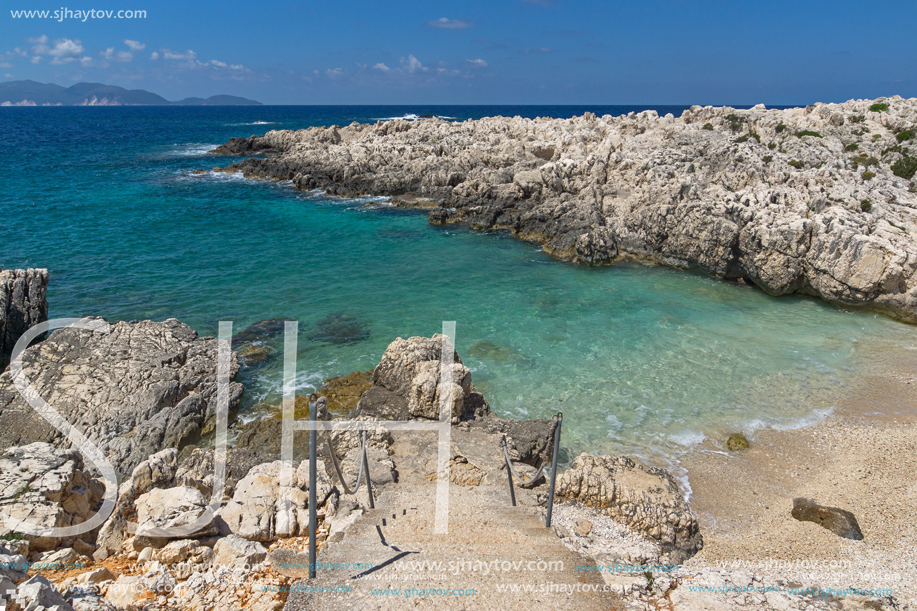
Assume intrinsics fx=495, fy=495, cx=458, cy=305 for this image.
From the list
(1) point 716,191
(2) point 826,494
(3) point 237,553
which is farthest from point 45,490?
(1) point 716,191

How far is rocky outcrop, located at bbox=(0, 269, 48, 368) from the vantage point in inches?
526

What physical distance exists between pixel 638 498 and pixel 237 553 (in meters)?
6.18

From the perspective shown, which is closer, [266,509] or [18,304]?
[266,509]

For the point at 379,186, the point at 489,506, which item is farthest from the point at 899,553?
the point at 379,186

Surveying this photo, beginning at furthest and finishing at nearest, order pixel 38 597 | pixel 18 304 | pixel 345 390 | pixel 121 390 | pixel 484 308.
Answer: pixel 484 308
pixel 18 304
pixel 345 390
pixel 121 390
pixel 38 597

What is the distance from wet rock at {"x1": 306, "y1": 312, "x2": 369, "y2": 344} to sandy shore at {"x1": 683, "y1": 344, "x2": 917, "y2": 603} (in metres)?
10.6

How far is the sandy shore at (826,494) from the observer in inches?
305

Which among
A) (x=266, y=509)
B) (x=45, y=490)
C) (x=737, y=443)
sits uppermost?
(x=45, y=490)

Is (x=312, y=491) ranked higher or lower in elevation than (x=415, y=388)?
higher

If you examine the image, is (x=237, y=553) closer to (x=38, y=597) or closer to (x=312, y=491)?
(x=312, y=491)

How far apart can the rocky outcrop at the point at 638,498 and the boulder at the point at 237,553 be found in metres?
4.98

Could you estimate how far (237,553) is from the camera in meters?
5.77

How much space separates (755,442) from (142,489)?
40.3 feet

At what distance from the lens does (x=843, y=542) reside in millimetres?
8398
